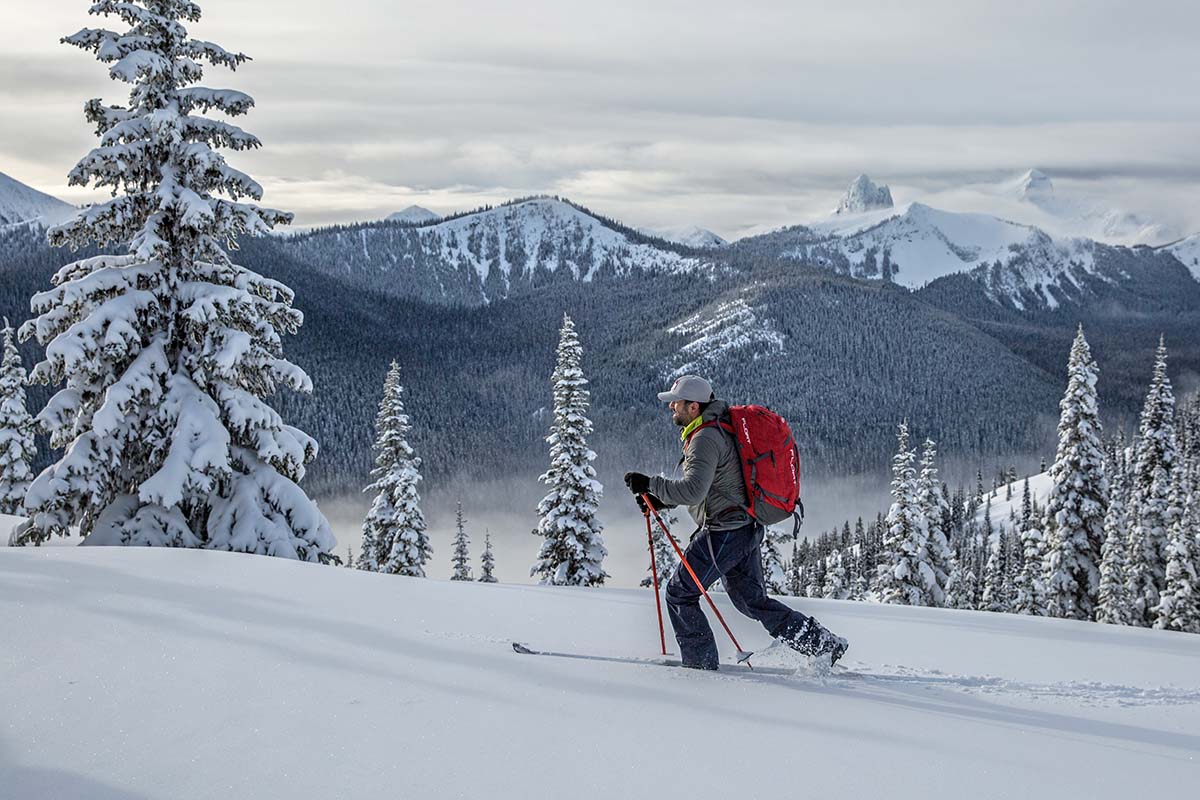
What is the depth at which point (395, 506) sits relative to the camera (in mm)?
29484

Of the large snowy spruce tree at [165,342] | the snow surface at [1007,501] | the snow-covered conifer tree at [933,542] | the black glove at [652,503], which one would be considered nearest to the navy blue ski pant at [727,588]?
the black glove at [652,503]

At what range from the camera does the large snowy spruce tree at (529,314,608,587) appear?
2595 cm

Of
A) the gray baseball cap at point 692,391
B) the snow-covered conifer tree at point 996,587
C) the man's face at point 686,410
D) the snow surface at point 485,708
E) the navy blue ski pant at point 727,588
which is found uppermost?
the gray baseball cap at point 692,391

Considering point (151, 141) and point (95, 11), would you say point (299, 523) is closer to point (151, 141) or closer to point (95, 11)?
point (151, 141)

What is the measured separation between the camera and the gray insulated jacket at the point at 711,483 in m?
5.67

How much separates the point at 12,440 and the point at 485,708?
2731 cm

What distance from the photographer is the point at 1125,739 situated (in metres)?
4.95

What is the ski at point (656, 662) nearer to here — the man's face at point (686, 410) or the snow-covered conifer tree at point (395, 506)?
the man's face at point (686, 410)

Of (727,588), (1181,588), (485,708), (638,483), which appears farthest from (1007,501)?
(485,708)

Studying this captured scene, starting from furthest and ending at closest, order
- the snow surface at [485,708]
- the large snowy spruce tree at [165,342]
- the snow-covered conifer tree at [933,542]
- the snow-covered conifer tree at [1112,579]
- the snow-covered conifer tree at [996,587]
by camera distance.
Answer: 1. the snow-covered conifer tree at [996,587]
2. the snow-covered conifer tree at [1112,579]
3. the snow-covered conifer tree at [933,542]
4. the large snowy spruce tree at [165,342]
5. the snow surface at [485,708]

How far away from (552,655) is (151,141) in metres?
10.2

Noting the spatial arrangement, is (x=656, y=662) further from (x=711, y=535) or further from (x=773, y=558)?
(x=773, y=558)

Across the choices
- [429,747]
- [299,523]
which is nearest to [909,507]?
[299,523]

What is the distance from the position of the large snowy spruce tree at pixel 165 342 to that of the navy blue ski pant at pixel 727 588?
24.9 feet
